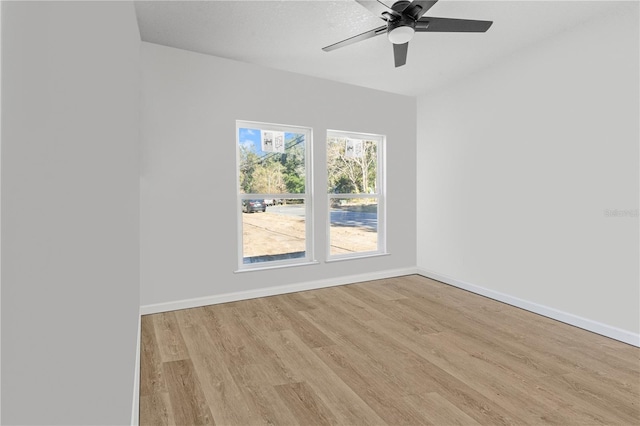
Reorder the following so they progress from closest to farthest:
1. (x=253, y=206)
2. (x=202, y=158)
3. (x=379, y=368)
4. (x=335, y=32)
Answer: (x=379, y=368) → (x=335, y=32) → (x=202, y=158) → (x=253, y=206)

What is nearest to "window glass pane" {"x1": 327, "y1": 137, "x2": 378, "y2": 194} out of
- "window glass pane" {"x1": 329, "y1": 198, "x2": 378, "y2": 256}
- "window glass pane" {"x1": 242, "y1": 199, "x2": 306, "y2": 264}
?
"window glass pane" {"x1": 329, "y1": 198, "x2": 378, "y2": 256}

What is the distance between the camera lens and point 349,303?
154 inches

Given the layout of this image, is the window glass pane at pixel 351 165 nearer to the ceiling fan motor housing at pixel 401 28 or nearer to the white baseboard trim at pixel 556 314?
the white baseboard trim at pixel 556 314

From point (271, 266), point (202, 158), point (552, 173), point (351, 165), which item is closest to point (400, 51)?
point (552, 173)

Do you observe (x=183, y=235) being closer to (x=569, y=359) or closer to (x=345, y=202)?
(x=345, y=202)

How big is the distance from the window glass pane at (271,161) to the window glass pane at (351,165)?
1.57 ft

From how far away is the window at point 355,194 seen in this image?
476cm

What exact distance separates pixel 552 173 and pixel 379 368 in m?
2.62

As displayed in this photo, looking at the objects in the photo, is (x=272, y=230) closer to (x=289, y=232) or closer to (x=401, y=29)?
(x=289, y=232)

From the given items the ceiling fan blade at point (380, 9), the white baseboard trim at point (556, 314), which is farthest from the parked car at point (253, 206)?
the white baseboard trim at point (556, 314)

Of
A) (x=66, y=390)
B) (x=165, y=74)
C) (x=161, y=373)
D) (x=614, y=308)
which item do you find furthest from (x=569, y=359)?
(x=165, y=74)

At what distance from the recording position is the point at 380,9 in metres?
2.35

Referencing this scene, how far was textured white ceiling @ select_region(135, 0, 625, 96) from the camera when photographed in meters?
2.87

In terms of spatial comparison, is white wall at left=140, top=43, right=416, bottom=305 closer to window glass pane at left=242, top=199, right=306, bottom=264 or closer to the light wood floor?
window glass pane at left=242, top=199, right=306, bottom=264
